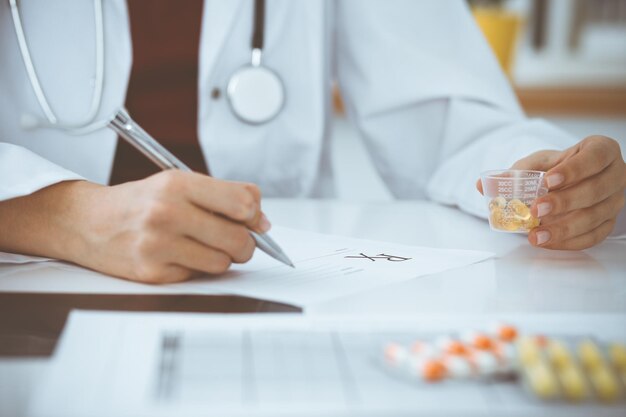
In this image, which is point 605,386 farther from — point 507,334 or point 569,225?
point 569,225

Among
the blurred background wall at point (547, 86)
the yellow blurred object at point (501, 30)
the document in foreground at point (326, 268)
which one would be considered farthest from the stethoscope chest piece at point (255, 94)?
the yellow blurred object at point (501, 30)

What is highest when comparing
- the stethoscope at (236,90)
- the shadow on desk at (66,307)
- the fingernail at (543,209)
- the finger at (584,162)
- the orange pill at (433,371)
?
the stethoscope at (236,90)

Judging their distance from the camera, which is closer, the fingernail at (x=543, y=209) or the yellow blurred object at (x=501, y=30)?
the fingernail at (x=543, y=209)

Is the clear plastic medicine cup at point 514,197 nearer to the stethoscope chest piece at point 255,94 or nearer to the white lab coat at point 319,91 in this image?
the white lab coat at point 319,91

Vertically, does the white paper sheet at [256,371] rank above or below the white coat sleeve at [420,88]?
below

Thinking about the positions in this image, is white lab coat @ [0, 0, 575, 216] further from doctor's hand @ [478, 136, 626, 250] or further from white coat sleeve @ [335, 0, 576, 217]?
doctor's hand @ [478, 136, 626, 250]

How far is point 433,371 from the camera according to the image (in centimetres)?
47

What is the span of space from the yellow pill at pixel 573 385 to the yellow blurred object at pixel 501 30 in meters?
2.23

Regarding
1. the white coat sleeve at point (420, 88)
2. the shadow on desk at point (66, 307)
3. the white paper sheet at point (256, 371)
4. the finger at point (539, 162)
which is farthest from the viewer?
the white coat sleeve at point (420, 88)

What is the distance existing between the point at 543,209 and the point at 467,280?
0.14 meters

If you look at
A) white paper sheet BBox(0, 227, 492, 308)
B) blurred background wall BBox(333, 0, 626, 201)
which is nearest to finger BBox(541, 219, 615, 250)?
white paper sheet BBox(0, 227, 492, 308)

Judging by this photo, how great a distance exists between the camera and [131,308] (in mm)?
Result: 633

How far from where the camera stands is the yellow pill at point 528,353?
0.47 meters

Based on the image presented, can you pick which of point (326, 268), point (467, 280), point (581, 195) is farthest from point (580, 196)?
point (326, 268)
